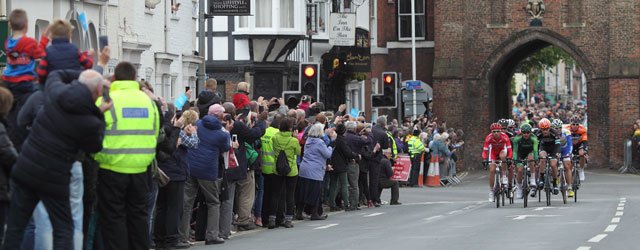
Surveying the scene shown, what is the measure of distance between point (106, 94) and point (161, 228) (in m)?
5.57

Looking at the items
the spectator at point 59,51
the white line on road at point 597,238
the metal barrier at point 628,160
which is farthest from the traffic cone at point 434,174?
the spectator at point 59,51

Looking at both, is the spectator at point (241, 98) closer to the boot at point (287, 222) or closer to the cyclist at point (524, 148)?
the boot at point (287, 222)

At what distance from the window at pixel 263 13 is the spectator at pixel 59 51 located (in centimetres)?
2973

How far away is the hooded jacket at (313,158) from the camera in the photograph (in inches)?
998

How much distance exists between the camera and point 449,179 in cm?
4588

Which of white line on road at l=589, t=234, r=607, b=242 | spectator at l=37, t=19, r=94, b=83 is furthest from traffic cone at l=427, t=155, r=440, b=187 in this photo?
spectator at l=37, t=19, r=94, b=83

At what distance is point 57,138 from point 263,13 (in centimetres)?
3105

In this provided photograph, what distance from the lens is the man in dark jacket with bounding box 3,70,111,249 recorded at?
1255 centimetres

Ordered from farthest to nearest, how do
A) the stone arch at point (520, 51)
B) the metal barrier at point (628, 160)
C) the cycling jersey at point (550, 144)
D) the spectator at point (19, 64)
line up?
the stone arch at point (520, 51)
the metal barrier at point (628, 160)
the cycling jersey at point (550, 144)
the spectator at point (19, 64)

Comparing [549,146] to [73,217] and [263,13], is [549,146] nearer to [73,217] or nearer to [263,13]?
[263,13]

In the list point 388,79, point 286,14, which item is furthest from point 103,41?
point 286,14

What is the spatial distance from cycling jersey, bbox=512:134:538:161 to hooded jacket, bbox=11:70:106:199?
18186 mm

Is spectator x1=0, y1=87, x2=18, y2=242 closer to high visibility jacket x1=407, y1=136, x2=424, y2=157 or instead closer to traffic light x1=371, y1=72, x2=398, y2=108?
traffic light x1=371, y1=72, x2=398, y2=108

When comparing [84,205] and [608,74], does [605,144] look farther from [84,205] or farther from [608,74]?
[84,205]
